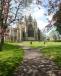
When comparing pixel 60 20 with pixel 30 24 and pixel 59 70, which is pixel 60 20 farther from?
pixel 30 24

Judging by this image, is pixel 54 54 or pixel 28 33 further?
pixel 28 33

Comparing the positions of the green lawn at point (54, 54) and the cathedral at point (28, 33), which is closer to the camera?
the green lawn at point (54, 54)

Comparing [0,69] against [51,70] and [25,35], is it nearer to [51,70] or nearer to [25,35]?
[51,70]

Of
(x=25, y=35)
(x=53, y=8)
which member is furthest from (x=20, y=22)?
(x=25, y=35)

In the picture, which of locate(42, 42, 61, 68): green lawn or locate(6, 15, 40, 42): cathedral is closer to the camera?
locate(42, 42, 61, 68): green lawn

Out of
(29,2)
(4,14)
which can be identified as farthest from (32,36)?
(4,14)

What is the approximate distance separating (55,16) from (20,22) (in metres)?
18.9

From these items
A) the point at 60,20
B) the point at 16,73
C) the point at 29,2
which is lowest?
the point at 16,73

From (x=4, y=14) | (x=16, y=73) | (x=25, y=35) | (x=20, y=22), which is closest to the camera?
(x=16, y=73)

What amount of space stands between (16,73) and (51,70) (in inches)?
90.6

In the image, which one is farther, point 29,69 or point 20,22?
point 20,22

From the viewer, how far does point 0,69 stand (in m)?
16.9

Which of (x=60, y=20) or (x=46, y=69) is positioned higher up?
(x=60, y=20)

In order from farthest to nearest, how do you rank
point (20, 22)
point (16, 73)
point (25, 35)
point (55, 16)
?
point (25, 35) < point (20, 22) < point (55, 16) < point (16, 73)
